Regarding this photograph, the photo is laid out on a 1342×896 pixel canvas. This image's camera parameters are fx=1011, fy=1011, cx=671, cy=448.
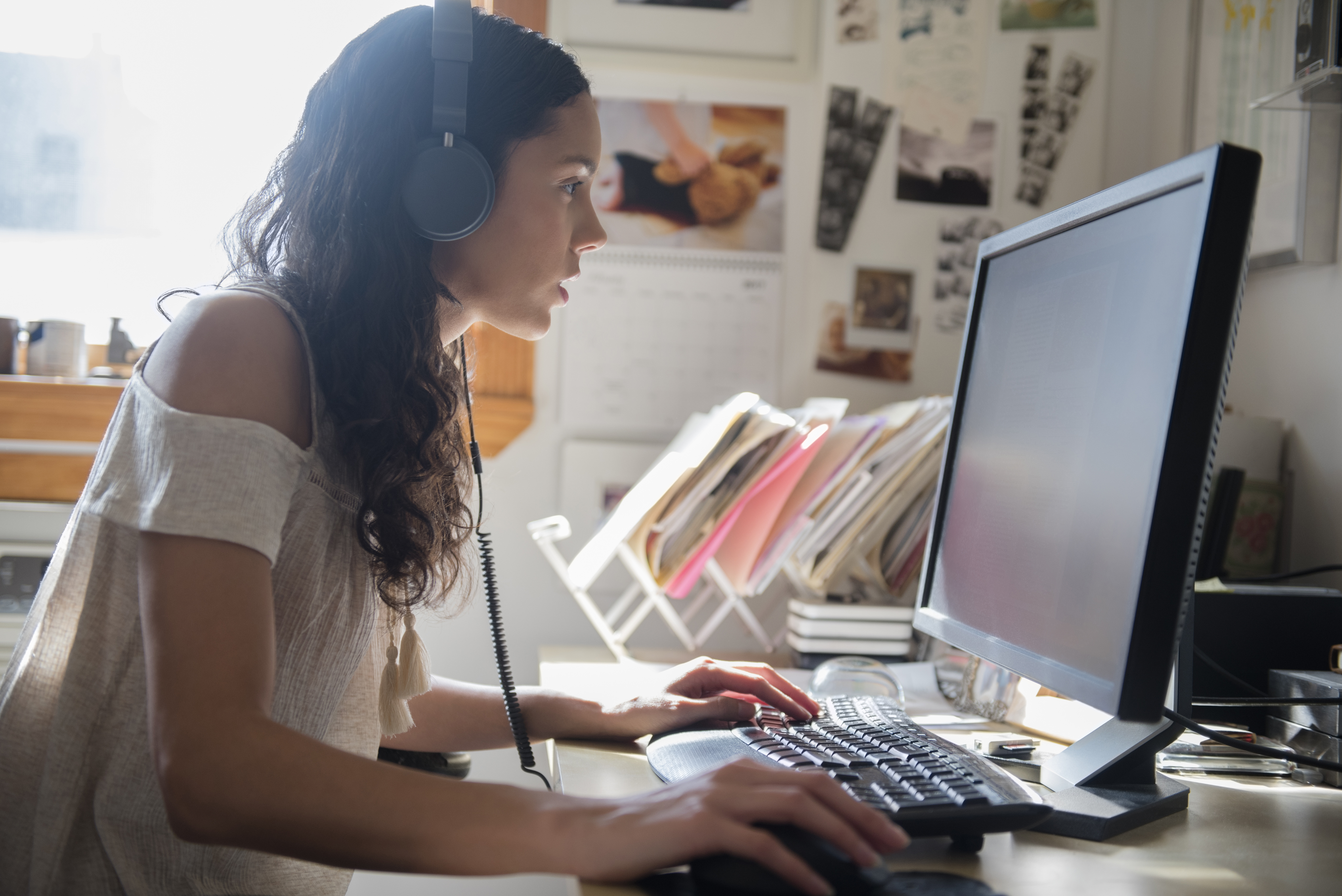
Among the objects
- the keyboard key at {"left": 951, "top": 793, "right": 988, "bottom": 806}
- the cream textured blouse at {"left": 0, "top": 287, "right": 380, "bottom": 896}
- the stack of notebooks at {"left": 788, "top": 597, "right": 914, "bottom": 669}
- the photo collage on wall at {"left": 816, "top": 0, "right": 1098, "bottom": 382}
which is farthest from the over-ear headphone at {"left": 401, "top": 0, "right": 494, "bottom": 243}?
the photo collage on wall at {"left": 816, "top": 0, "right": 1098, "bottom": 382}

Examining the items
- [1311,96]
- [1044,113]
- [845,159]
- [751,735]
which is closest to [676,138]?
[845,159]

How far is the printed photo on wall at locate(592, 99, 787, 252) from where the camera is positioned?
5.33 feet

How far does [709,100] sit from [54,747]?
132 centimetres

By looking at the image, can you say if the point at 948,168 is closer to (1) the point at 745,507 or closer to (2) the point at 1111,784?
(1) the point at 745,507

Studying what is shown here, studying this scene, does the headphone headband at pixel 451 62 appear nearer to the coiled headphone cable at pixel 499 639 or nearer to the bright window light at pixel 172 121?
the coiled headphone cable at pixel 499 639

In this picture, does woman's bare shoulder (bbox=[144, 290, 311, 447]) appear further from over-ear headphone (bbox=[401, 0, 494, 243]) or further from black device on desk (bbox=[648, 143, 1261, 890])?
black device on desk (bbox=[648, 143, 1261, 890])

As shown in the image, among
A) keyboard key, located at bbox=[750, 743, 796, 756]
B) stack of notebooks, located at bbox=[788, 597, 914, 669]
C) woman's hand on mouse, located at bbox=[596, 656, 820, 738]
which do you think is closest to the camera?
keyboard key, located at bbox=[750, 743, 796, 756]

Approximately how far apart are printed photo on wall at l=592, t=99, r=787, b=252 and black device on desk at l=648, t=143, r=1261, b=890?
75cm

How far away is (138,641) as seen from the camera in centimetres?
69

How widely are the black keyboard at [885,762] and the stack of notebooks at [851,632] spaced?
1.41 feet

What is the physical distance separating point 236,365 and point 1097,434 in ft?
1.89

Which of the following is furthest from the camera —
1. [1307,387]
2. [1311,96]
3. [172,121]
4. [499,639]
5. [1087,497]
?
[172,121]

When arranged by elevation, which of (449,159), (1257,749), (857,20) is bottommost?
(1257,749)

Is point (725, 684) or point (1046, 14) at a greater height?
point (1046, 14)
